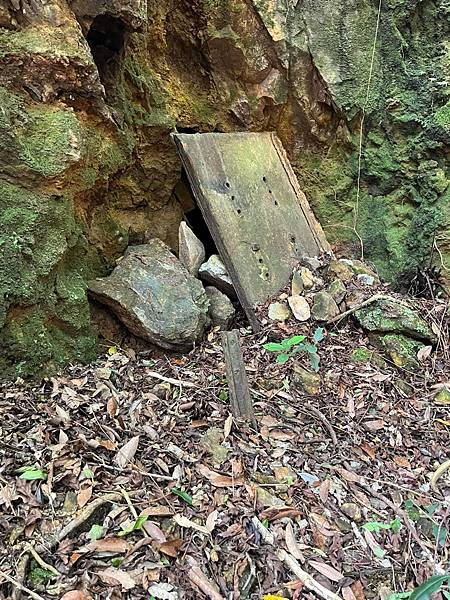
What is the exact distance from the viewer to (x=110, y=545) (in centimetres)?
162

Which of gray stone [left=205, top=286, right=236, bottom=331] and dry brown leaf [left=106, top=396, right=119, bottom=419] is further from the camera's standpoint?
gray stone [left=205, top=286, right=236, bottom=331]

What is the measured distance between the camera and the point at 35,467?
6.13 feet

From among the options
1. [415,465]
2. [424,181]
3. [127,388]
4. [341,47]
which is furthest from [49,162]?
[424,181]

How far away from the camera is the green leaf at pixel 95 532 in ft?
5.40

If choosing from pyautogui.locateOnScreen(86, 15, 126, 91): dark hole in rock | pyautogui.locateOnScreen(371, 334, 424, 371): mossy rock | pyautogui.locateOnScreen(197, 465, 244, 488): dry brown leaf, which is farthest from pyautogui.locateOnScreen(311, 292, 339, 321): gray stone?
pyautogui.locateOnScreen(86, 15, 126, 91): dark hole in rock

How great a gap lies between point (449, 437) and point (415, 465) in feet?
1.05

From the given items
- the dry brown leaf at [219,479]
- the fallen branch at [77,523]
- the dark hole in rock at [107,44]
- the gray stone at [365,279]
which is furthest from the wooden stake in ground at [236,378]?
the dark hole in rock at [107,44]

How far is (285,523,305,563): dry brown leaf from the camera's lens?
5.52 ft

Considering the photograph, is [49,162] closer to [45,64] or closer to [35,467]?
[45,64]

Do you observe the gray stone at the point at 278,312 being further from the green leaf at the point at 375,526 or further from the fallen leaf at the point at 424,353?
the green leaf at the point at 375,526

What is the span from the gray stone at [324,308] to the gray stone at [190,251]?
808mm

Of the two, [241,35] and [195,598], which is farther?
[241,35]

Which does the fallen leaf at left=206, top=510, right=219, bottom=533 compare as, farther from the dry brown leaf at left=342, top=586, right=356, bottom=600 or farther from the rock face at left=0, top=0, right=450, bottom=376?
the rock face at left=0, top=0, right=450, bottom=376

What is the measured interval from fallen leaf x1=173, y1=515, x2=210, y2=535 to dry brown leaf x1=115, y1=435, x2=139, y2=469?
32 cm
